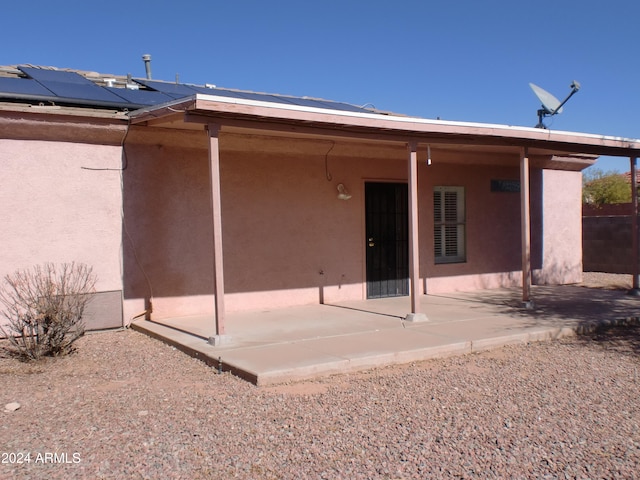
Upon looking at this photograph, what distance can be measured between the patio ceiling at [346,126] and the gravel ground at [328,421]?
2858 mm

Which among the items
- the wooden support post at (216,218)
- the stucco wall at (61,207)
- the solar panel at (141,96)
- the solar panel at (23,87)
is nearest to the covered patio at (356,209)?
the wooden support post at (216,218)

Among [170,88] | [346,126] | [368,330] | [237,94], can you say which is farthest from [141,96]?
[368,330]

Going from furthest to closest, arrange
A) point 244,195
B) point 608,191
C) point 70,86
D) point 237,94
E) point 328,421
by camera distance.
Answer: point 608,191
point 237,94
point 244,195
point 70,86
point 328,421

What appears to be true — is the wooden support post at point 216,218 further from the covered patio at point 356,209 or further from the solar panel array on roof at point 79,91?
the solar panel array on roof at point 79,91

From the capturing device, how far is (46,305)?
714 cm

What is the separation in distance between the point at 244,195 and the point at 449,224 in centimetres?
456

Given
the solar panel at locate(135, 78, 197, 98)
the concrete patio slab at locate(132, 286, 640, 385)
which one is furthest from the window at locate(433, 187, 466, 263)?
the solar panel at locate(135, 78, 197, 98)

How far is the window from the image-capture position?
490 inches

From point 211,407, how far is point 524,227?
6539 mm

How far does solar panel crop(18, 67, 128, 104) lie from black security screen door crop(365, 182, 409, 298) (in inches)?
186

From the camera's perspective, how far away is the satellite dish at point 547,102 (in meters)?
12.3

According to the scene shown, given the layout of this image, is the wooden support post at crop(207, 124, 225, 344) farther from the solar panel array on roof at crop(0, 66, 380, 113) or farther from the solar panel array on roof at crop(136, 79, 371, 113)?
the solar panel array on roof at crop(136, 79, 371, 113)

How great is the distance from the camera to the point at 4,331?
7820 mm

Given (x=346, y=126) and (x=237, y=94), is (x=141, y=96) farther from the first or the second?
(x=346, y=126)
